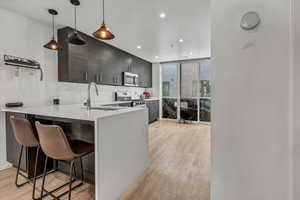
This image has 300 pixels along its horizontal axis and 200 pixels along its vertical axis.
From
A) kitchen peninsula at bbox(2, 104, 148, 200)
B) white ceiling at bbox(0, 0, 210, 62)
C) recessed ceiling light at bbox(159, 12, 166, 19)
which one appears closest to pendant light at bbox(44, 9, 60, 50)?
white ceiling at bbox(0, 0, 210, 62)

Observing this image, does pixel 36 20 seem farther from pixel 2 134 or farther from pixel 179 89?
pixel 179 89

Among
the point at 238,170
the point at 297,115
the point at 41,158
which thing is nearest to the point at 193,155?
the point at 238,170

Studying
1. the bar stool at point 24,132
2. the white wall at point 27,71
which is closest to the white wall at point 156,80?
the white wall at point 27,71

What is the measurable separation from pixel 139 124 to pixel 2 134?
234cm

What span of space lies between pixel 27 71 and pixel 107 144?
2367 millimetres

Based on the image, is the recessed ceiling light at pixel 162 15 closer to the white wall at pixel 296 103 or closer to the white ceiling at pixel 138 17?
the white ceiling at pixel 138 17

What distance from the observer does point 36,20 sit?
9.09 ft

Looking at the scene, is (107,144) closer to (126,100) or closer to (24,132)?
(24,132)

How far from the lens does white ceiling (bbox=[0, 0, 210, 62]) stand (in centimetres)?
225

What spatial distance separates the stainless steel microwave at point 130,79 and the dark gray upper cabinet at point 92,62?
141 millimetres

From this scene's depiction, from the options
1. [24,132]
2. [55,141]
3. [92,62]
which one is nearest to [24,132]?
[24,132]

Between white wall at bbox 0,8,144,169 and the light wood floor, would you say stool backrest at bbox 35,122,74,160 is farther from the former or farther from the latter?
white wall at bbox 0,8,144,169

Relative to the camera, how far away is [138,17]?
269 cm

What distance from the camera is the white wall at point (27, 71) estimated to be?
7.88 feet
